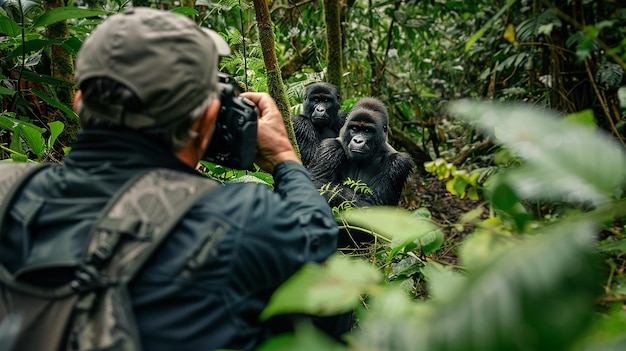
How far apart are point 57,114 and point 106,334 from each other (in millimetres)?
2495

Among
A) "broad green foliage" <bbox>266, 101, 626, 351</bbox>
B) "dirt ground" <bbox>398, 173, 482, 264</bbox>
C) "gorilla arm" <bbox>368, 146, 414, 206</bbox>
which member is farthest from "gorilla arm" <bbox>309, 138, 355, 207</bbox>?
"broad green foliage" <bbox>266, 101, 626, 351</bbox>

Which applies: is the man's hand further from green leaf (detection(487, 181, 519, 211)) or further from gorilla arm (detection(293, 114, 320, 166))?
gorilla arm (detection(293, 114, 320, 166))

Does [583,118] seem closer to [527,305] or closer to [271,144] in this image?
[527,305]

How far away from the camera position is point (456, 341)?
0.50m

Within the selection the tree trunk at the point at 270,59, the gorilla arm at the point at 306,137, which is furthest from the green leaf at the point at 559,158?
the gorilla arm at the point at 306,137

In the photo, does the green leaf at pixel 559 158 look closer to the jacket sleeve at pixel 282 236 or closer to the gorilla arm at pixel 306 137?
the jacket sleeve at pixel 282 236

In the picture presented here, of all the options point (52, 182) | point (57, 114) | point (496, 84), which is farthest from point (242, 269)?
point (496, 84)

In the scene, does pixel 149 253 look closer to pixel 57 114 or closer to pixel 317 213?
pixel 317 213

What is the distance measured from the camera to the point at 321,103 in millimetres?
4645

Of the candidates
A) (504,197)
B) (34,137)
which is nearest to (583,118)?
(504,197)

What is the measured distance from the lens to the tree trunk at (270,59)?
185 centimetres

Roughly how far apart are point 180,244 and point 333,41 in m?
3.12

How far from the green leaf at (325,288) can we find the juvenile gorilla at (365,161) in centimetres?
308

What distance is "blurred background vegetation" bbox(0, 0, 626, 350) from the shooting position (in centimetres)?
52
